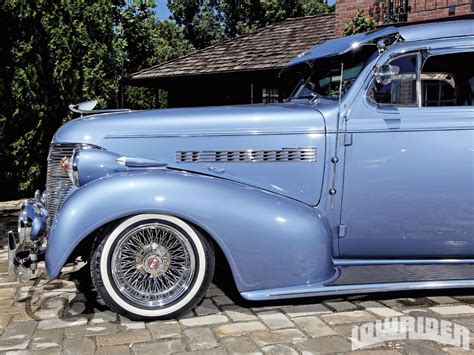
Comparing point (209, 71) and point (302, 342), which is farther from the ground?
point (209, 71)

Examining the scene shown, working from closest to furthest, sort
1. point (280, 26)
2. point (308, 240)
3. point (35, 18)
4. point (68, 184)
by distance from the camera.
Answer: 1. point (308, 240)
2. point (68, 184)
3. point (35, 18)
4. point (280, 26)

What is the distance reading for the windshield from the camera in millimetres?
3715

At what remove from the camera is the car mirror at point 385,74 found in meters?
3.49

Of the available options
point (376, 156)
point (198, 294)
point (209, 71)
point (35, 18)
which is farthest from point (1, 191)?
point (376, 156)

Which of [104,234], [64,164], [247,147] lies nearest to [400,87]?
[247,147]

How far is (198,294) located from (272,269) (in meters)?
0.53

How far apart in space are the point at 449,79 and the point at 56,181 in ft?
10.7

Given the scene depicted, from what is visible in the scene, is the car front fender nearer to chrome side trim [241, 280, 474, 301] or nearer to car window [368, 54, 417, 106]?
chrome side trim [241, 280, 474, 301]

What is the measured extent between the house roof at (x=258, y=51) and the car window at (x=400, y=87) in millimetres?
7327

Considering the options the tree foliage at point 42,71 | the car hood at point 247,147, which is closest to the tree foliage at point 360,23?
the tree foliage at point 42,71

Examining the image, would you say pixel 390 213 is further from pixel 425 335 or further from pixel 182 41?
pixel 182 41

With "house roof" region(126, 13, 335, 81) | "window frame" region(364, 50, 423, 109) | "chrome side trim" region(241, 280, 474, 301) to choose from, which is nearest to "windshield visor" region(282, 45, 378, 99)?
"window frame" region(364, 50, 423, 109)

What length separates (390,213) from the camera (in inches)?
139
